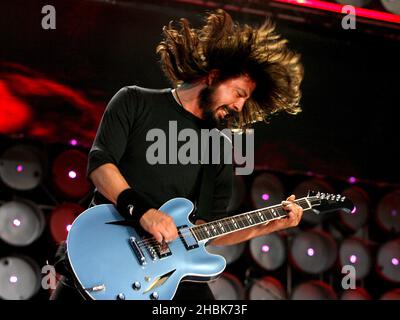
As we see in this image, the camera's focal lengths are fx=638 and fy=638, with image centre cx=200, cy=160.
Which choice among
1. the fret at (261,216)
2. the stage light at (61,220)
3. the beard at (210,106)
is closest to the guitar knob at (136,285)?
the fret at (261,216)

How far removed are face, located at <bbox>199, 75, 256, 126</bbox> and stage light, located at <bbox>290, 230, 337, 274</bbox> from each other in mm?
2963

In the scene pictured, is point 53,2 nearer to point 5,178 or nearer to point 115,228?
point 5,178

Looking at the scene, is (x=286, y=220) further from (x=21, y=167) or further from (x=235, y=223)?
(x=21, y=167)

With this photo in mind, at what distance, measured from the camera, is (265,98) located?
11.2 feet

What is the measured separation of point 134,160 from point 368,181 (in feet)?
11.5

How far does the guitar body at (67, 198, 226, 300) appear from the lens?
2.67 meters

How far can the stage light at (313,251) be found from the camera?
5957 millimetres

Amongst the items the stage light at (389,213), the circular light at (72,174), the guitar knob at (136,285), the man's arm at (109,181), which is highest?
the man's arm at (109,181)

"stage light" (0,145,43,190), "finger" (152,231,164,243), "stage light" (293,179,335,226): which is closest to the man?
→ "finger" (152,231,164,243)

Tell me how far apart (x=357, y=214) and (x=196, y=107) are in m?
3.43

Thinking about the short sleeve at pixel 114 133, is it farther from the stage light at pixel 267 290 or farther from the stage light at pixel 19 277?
the stage light at pixel 267 290

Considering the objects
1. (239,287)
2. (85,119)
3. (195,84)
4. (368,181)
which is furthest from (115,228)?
(368,181)

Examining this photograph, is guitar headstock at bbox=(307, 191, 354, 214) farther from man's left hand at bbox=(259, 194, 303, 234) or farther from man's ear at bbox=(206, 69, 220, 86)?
man's ear at bbox=(206, 69, 220, 86)

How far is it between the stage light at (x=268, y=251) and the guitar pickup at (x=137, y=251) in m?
3.08
